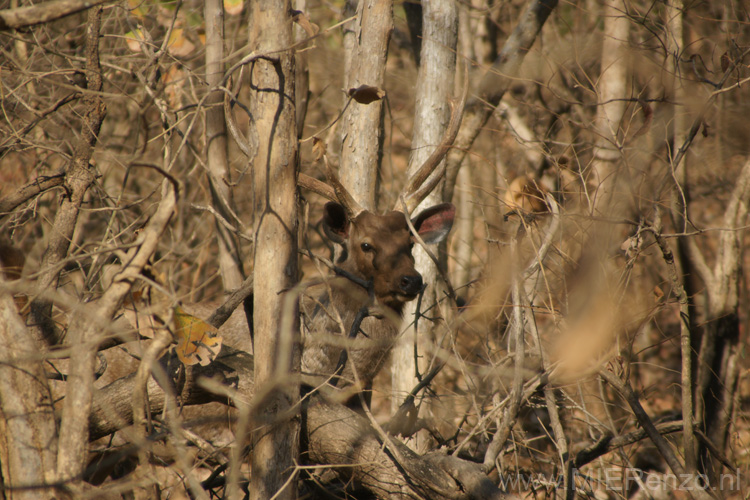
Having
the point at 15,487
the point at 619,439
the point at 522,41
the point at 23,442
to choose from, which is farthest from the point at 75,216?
the point at 522,41

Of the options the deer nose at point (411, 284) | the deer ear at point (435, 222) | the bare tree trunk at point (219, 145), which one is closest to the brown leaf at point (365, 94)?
the deer nose at point (411, 284)

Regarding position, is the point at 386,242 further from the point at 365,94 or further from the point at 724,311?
the point at 724,311

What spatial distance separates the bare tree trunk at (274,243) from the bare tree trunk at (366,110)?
2312mm

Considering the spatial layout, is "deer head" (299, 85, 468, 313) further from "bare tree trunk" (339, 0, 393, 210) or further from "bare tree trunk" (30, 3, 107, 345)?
"bare tree trunk" (30, 3, 107, 345)

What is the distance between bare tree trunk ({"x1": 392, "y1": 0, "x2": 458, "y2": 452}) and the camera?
6391mm

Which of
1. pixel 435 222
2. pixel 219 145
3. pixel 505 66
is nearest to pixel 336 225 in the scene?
pixel 435 222

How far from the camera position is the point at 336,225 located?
6.16 meters

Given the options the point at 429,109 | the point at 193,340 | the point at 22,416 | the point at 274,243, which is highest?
the point at 429,109

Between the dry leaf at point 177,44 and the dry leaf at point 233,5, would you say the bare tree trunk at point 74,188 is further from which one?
the dry leaf at point 233,5

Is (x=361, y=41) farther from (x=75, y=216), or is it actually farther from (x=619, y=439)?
(x=619, y=439)

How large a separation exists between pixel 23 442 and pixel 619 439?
3661 millimetres

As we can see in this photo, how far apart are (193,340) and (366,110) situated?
298cm

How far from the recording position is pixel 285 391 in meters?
3.50

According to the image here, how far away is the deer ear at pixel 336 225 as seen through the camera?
19.7ft
